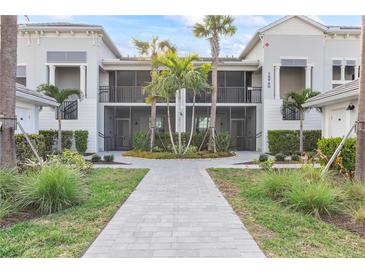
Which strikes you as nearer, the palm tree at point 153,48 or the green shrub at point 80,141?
the palm tree at point 153,48

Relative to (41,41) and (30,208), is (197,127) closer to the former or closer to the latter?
(41,41)

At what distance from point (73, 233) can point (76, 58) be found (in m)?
17.8

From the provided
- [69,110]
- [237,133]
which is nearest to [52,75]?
[69,110]

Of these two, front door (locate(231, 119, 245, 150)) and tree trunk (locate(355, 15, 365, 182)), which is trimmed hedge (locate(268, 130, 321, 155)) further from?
tree trunk (locate(355, 15, 365, 182))

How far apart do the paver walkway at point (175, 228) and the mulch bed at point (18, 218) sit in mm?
1428

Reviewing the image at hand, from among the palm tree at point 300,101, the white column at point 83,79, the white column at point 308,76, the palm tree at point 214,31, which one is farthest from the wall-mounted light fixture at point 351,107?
the white column at point 83,79

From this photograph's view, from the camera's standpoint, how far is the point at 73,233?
179 inches

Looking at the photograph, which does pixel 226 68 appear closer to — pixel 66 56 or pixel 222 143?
pixel 222 143

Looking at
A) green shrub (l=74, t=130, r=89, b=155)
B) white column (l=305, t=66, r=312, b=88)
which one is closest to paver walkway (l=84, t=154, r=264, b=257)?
green shrub (l=74, t=130, r=89, b=155)

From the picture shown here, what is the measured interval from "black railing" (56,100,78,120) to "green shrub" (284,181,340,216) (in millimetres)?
17115

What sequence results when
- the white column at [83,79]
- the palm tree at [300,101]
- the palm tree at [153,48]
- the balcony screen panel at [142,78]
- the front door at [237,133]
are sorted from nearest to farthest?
the palm tree at [153,48]
the palm tree at [300,101]
the white column at [83,79]
the front door at [237,133]
the balcony screen panel at [142,78]

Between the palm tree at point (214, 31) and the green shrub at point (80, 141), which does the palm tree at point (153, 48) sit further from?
the green shrub at point (80, 141)

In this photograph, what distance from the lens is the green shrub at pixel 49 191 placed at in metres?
5.72
